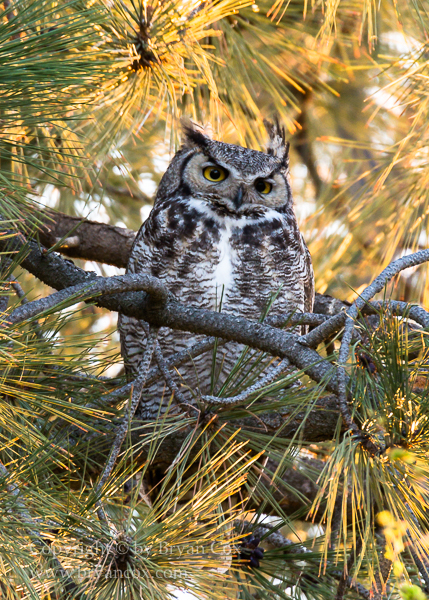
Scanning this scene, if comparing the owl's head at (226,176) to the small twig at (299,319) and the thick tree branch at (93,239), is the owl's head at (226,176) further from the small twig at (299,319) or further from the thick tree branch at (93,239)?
→ the small twig at (299,319)

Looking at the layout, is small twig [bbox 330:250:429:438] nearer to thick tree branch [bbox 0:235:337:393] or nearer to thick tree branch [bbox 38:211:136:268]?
thick tree branch [bbox 0:235:337:393]

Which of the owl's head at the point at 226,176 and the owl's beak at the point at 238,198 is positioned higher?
the owl's head at the point at 226,176

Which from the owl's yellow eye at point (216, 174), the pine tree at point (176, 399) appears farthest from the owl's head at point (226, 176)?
the pine tree at point (176, 399)

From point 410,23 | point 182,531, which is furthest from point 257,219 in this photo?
point 410,23

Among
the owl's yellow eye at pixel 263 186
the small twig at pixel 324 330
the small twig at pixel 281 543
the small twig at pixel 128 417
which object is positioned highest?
the owl's yellow eye at pixel 263 186

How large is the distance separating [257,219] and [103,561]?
1.21 m

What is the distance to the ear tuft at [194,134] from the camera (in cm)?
203

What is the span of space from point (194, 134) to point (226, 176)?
0.64 ft

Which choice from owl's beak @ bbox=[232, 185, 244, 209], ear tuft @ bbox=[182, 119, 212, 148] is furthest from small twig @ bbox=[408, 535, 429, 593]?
ear tuft @ bbox=[182, 119, 212, 148]

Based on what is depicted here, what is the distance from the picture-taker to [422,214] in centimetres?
205

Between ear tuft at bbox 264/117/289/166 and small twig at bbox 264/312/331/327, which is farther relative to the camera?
ear tuft at bbox 264/117/289/166

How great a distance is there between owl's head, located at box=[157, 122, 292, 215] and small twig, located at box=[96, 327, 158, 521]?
73cm

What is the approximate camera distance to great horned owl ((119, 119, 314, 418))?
1807 millimetres

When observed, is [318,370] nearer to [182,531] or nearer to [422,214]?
[182,531]
